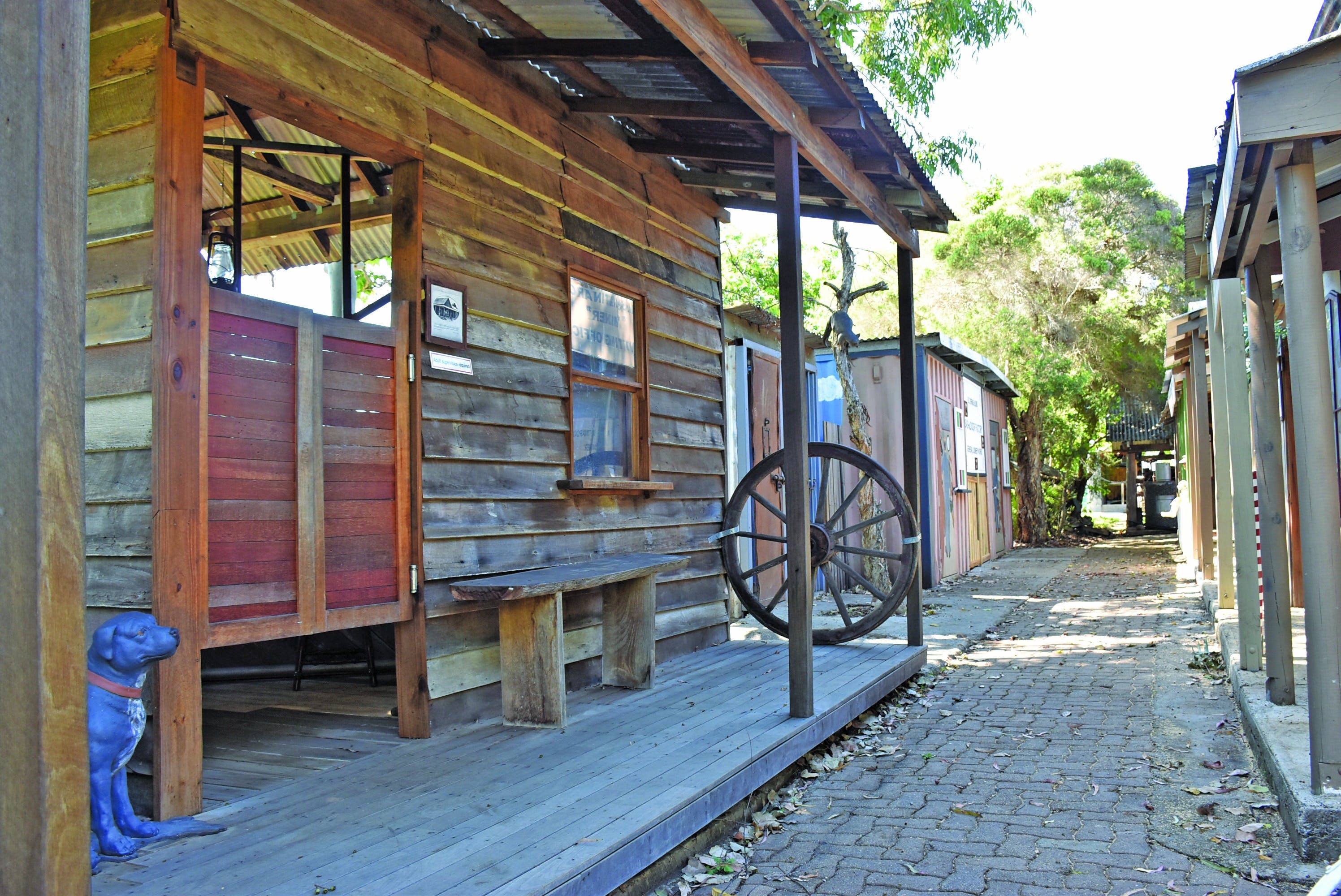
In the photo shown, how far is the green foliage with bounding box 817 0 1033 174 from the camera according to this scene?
9.52 meters

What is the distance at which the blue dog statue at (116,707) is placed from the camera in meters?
2.50

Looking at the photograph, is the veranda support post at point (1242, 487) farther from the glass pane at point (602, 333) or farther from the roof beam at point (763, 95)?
the glass pane at point (602, 333)

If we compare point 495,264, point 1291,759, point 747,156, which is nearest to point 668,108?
point 747,156

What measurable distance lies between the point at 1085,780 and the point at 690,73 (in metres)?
3.59

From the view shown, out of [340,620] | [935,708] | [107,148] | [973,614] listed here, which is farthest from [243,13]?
[973,614]

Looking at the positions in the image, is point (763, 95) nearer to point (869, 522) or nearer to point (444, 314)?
point (444, 314)

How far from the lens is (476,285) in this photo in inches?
171

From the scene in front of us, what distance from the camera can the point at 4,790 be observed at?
142 centimetres

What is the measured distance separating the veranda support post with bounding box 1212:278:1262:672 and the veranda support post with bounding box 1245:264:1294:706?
2.79ft

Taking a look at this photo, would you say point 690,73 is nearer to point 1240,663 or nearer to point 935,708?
point 935,708

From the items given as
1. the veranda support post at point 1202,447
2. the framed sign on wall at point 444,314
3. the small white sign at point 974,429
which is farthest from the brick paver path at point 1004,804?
the small white sign at point 974,429

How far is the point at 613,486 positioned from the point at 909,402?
2166 mm

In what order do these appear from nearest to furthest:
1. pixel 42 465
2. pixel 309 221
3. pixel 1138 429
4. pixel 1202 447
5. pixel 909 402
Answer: pixel 42 465 < pixel 309 221 < pixel 909 402 < pixel 1202 447 < pixel 1138 429

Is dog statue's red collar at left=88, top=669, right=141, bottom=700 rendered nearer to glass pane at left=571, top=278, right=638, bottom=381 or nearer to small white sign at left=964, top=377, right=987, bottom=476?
glass pane at left=571, top=278, right=638, bottom=381
